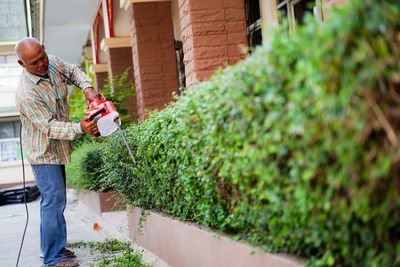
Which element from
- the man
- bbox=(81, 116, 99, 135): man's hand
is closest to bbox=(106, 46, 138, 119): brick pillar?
the man

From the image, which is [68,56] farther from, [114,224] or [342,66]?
[342,66]

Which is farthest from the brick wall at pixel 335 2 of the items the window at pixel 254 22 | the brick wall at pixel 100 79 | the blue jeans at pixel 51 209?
the brick wall at pixel 100 79

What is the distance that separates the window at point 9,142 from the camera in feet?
91.4

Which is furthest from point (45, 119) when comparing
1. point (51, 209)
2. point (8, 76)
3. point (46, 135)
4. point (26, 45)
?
point (8, 76)

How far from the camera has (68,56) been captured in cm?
1856

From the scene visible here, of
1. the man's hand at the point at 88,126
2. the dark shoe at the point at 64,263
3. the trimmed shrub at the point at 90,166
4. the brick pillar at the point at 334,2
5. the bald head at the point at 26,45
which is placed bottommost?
the dark shoe at the point at 64,263

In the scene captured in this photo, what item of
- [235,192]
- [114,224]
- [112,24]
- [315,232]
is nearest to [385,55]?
[315,232]

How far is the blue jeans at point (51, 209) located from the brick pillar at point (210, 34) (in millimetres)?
1669

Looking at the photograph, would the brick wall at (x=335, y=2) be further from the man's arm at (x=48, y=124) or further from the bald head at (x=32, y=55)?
the bald head at (x=32, y=55)

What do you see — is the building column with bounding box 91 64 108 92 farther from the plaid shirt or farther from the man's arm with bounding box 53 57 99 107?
the plaid shirt

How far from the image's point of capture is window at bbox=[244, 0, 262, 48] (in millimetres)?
7500

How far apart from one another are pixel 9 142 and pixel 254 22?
78.2ft

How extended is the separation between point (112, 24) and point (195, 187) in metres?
7.84

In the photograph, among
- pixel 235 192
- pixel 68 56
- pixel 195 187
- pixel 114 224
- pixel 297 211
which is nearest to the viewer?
pixel 297 211
